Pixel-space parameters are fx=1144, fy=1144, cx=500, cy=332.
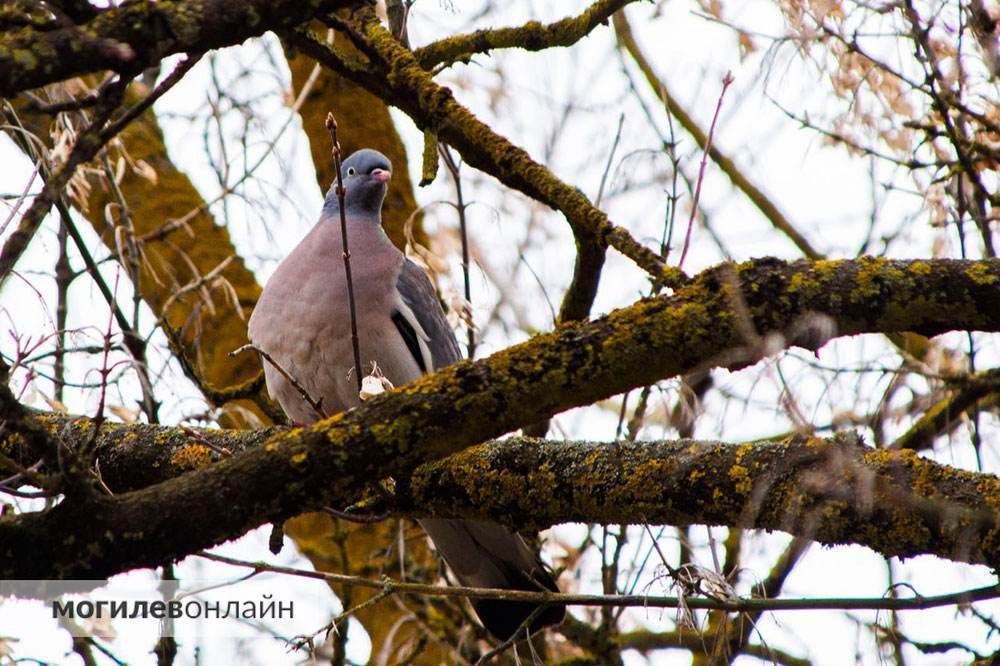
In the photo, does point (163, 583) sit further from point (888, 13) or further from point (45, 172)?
point (888, 13)

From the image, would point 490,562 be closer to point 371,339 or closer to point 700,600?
point 371,339

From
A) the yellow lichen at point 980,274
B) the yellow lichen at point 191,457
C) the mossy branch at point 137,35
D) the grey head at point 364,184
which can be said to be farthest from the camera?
the grey head at point 364,184

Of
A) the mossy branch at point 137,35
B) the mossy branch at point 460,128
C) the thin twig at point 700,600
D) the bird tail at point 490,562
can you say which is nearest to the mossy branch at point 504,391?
the thin twig at point 700,600

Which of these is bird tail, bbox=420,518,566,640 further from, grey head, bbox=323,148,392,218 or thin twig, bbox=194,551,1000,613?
grey head, bbox=323,148,392,218

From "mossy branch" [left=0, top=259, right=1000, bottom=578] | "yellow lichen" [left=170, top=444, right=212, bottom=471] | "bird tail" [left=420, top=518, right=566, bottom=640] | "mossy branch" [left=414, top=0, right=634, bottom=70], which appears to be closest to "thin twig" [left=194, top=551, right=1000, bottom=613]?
"mossy branch" [left=0, top=259, right=1000, bottom=578]

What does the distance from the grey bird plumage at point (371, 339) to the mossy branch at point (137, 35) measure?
2.15 meters

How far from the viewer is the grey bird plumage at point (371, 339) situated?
4.00 m

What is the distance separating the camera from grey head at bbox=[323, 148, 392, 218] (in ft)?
16.1

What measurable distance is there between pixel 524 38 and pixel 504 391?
1.58m

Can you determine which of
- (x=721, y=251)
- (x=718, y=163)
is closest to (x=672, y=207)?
(x=721, y=251)

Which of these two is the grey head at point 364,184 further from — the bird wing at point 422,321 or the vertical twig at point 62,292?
the vertical twig at point 62,292

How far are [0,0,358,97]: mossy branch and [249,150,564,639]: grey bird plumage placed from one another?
7.04 feet

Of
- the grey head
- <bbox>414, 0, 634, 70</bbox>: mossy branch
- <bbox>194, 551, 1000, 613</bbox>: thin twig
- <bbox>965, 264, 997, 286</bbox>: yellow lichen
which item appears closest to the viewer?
<bbox>965, 264, 997, 286</bbox>: yellow lichen

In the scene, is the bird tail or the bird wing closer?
the bird tail
